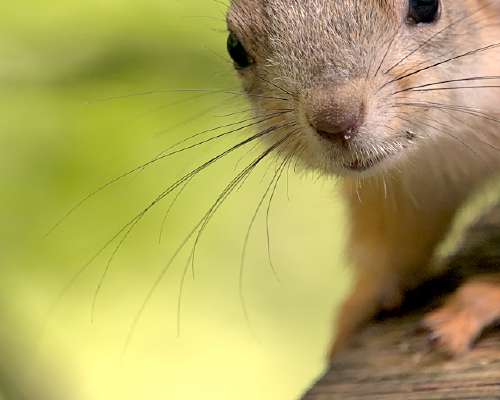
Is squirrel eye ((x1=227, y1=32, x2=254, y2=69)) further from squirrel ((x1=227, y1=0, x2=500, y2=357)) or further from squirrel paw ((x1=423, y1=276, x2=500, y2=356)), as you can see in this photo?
squirrel paw ((x1=423, y1=276, x2=500, y2=356))

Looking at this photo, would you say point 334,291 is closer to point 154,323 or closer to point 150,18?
point 154,323

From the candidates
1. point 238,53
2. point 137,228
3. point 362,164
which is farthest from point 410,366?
point 137,228

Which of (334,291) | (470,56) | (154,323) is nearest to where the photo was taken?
(470,56)

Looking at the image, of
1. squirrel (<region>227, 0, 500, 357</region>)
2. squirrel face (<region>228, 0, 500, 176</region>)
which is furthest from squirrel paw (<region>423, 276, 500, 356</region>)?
squirrel face (<region>228, 0, 500, 176</region>)

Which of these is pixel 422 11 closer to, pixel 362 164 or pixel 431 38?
pixel 431 38

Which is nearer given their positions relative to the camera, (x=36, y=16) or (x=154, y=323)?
(x=36, y=16)

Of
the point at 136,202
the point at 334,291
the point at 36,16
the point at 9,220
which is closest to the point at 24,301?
the point at 9,220

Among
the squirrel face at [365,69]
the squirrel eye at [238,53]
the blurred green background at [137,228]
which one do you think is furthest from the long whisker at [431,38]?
the blurred green background at [137,228]
